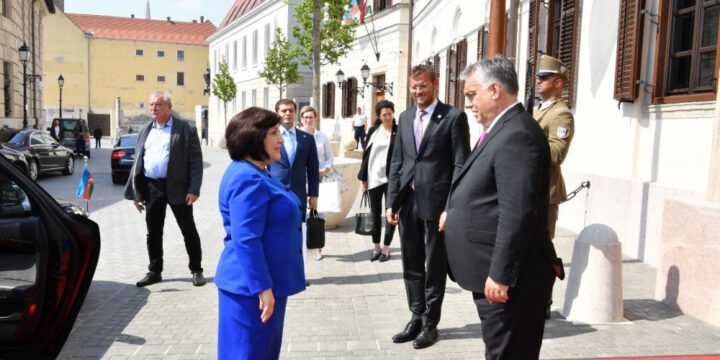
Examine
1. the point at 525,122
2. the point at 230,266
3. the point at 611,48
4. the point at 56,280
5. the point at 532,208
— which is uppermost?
the point at 611,48

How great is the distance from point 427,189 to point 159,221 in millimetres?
3029

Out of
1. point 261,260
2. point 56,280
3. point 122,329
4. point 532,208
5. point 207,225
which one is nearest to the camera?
point 532,208

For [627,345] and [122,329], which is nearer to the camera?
[627,345]

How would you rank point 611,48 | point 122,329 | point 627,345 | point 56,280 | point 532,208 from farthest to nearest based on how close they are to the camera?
1. point 611,48
2. point 122,329
3. point 627,345
4. point 56,280
5. point 532,208

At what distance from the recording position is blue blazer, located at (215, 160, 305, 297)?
2.89 meters

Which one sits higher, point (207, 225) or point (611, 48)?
point (611, 48)

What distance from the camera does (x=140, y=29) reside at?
7556 cm

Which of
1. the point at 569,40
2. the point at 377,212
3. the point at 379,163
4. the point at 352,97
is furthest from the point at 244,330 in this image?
the point at 352,97

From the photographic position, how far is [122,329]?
16.3 ft

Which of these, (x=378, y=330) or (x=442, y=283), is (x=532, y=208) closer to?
(x=442, y=283)

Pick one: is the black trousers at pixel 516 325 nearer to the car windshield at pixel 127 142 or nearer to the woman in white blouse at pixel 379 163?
the woman in white blouse at pixel 379 163

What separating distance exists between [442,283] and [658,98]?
4557 millimetres

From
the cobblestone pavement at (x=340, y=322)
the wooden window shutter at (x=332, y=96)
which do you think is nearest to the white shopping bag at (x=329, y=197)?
the cobblestone pavement at (x=340, y=322)

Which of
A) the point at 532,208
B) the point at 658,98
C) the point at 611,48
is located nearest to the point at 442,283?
the point at 532,208
